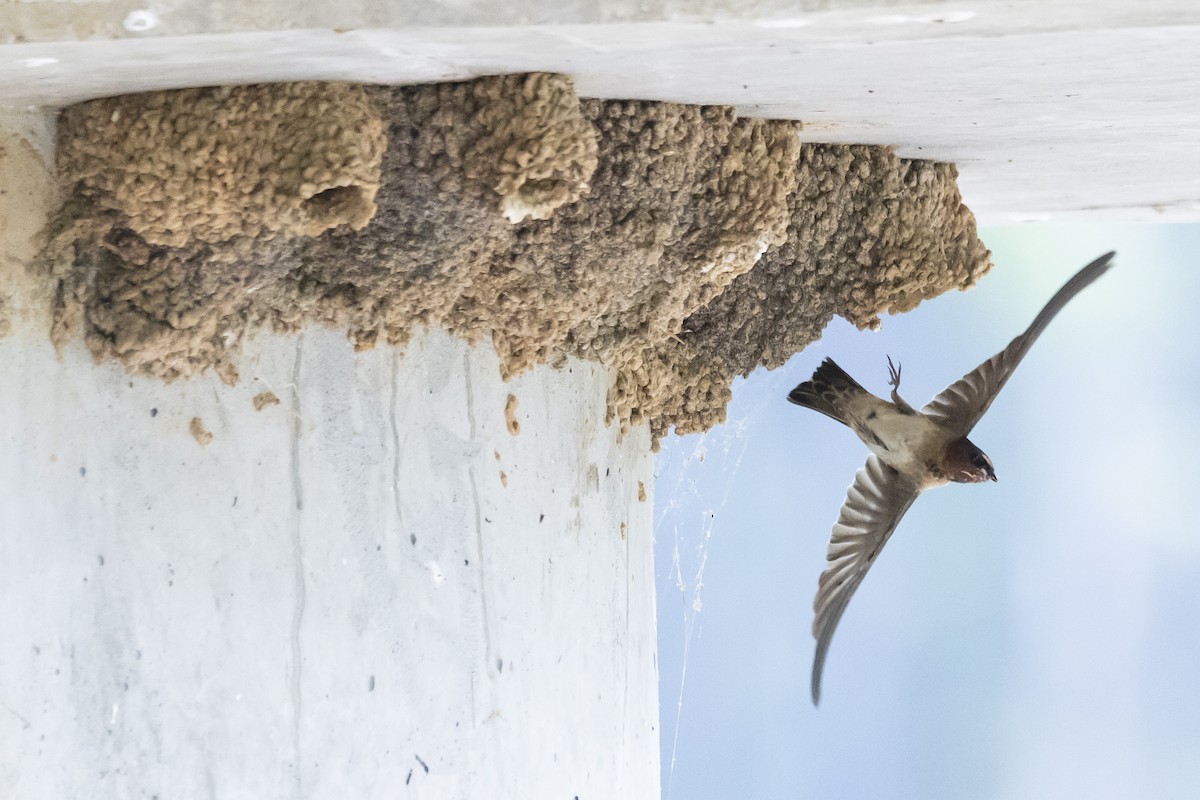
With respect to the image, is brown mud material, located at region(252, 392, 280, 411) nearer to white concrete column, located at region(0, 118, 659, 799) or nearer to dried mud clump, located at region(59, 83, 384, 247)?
white concrete column, located at region(0, 118, 659, 799)

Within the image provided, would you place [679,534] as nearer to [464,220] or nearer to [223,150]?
[464,220]

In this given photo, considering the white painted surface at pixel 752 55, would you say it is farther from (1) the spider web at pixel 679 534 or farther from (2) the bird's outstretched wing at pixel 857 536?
(1) the spider web at pixel 679 534

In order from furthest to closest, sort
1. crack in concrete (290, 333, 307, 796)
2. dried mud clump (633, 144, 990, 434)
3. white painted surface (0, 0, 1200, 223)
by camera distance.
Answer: dried mud clump (633, 144, 990, 434)
crack in concrete (290, 333, 307, 796)
white painted surface (0, 0, 1200, 223)

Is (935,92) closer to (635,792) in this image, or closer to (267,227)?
(267,227)

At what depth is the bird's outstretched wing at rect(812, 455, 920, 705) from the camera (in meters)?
4.72

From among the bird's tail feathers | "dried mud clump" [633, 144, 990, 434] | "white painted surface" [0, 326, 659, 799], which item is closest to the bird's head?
the bird's tail feathers

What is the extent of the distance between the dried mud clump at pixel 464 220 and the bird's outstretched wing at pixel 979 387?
1.41 feet

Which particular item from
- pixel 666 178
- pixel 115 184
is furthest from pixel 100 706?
pixel 666 178

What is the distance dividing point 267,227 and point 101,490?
2.00 feet

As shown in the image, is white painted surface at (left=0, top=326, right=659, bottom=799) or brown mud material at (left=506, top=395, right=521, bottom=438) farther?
brown mud material at (left=506, top=395, right=521, bottom=438)

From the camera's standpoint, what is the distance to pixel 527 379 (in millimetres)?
3635

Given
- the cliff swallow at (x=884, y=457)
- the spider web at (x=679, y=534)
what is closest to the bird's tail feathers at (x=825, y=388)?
the cliff swallow at (x=884, y=457)

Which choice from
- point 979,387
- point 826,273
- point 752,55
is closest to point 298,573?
point 752,55

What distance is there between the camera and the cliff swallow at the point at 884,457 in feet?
15.4
